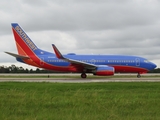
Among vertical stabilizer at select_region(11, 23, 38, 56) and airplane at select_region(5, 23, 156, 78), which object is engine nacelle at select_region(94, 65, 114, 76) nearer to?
airplane at select_region(5, 23, 156, 78)

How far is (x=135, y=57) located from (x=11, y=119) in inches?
1389

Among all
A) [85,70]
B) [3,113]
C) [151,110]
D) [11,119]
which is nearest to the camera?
[11,119]

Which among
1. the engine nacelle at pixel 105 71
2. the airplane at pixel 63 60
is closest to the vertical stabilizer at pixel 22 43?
the airplane at pixel 63 60

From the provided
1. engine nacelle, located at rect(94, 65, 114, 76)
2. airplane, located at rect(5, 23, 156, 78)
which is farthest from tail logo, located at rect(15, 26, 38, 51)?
engine nacelle, located at rect(94, 65, 114, 76)

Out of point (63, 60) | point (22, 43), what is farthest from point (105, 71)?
point (22, 43)

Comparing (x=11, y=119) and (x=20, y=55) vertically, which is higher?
(x=20, y=55)

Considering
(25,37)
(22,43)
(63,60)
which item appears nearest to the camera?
(63,60)

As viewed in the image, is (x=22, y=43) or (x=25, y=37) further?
(x=25, y=37)

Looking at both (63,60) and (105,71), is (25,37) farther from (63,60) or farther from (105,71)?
(105,71)

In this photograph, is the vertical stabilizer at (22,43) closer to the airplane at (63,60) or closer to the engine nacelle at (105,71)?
the airplane at (63,60)

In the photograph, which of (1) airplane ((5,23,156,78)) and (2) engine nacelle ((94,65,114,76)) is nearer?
(2) engine nacelle ((94,65,114,76))

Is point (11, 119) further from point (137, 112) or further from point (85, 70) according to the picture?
point (85, 70)

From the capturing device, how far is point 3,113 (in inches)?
361

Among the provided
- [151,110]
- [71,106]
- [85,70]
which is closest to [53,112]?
[71,106]
